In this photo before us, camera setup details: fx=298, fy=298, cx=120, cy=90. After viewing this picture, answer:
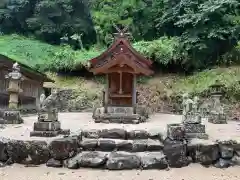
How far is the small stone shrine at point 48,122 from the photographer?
336 inches

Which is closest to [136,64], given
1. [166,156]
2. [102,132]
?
[102,132]

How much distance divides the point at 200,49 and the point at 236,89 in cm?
334

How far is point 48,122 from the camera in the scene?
8.66m

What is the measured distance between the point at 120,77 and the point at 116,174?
640 centimetres

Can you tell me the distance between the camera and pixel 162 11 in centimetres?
2328

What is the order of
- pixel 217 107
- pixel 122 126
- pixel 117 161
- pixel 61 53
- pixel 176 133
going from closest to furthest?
pixel 117 161
pixel 176 133
pixel 122 126
pixel 217 107
pixel 61 53

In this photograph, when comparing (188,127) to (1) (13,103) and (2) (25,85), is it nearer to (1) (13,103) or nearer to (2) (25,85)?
(1) (13,103)

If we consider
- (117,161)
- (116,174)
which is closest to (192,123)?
(117,161)

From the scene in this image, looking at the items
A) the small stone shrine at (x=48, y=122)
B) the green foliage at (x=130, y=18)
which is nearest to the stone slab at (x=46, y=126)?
the small stone shrine at (x=48, y=122)

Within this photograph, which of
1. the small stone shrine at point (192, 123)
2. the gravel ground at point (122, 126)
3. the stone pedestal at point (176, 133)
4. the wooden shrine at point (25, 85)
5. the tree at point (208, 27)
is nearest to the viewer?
the stone pedestal at point (176, 133)

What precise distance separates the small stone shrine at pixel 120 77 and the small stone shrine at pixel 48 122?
3780mm

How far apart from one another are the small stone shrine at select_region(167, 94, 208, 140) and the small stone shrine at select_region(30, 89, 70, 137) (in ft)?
10.1

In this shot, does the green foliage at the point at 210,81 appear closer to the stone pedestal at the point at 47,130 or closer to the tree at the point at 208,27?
the tree at the point at 208,27

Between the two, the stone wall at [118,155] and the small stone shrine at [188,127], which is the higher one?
the small stone shrine at [188,127]
